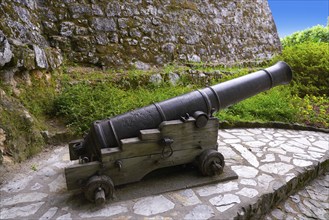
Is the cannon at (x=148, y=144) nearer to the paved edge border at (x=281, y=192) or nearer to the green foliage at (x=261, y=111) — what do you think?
the paved edge border at (x=281, y=192)

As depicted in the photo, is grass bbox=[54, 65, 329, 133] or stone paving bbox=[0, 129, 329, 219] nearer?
stone paving bbox=[0, 129, 329, 219]

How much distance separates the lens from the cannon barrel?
2.53 metres

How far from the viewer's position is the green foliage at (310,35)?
18133 mm

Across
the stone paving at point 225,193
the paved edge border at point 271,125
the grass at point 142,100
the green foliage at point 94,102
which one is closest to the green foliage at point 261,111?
the grass at point 142,100

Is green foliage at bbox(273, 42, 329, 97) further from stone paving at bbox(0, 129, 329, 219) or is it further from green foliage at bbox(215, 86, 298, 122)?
stone paving at bbox(0, 129, 329, 219)

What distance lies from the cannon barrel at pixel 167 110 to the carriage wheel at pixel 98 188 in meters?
0.23

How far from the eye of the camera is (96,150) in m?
2.56

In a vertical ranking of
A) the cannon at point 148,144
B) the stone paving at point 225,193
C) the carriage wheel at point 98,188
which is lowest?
the stone paving at point 225,193

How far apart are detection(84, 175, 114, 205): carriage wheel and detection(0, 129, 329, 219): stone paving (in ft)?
0.35

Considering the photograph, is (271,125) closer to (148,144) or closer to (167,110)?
(167,110)

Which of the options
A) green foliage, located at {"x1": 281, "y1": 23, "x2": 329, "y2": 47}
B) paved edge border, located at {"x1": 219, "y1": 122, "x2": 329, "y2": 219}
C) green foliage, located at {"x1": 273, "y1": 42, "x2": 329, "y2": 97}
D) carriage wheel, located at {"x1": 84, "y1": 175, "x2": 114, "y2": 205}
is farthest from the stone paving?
green foliage, located at {"x1": 281, "y1": 23, "x2": 329, "y2": 47}

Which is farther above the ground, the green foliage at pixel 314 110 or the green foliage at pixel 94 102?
the green foliage at pixel 94 102

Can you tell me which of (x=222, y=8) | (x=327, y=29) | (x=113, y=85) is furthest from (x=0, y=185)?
(x=327, y=29)

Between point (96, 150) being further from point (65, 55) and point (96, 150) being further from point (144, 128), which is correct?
point (65, 55)
